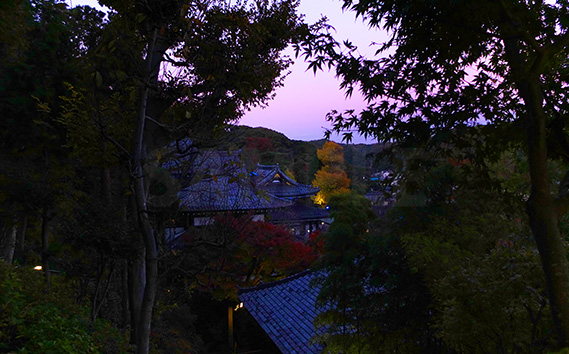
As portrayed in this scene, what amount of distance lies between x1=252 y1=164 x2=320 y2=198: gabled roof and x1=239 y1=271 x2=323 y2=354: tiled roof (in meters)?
12.4

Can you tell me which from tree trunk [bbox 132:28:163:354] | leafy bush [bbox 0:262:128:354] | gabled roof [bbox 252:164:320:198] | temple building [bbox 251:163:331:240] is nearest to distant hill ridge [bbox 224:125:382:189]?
gabled roof [bbox 252:164:320:198]

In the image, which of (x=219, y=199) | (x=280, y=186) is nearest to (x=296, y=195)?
(x=280, y=186)

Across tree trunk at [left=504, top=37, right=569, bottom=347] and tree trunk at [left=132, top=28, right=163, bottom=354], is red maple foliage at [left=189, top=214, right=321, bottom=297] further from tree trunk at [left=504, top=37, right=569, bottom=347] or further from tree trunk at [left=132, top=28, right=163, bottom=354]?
tree trunk at [left=504, top=37, right=569, bottom=347]

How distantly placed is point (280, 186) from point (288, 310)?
15.3 meters

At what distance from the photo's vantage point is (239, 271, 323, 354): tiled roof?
834 centimetres

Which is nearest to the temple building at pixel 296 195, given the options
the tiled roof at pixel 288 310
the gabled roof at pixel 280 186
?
the gabled roof at pixel 280 186

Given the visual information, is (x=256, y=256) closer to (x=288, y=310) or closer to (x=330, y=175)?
(x=288, y=310)

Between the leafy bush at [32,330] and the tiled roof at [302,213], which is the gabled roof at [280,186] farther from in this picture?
the leafy bush at [32,330]

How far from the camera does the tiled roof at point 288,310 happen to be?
8.34 meters

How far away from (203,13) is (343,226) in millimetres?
4337

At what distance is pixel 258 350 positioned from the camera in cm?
1177

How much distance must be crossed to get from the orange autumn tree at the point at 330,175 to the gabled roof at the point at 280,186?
348 inches

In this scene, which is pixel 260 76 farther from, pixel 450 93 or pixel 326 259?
pixel 326 259

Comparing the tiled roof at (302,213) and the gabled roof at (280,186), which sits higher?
the gabled roof at (280,186)
